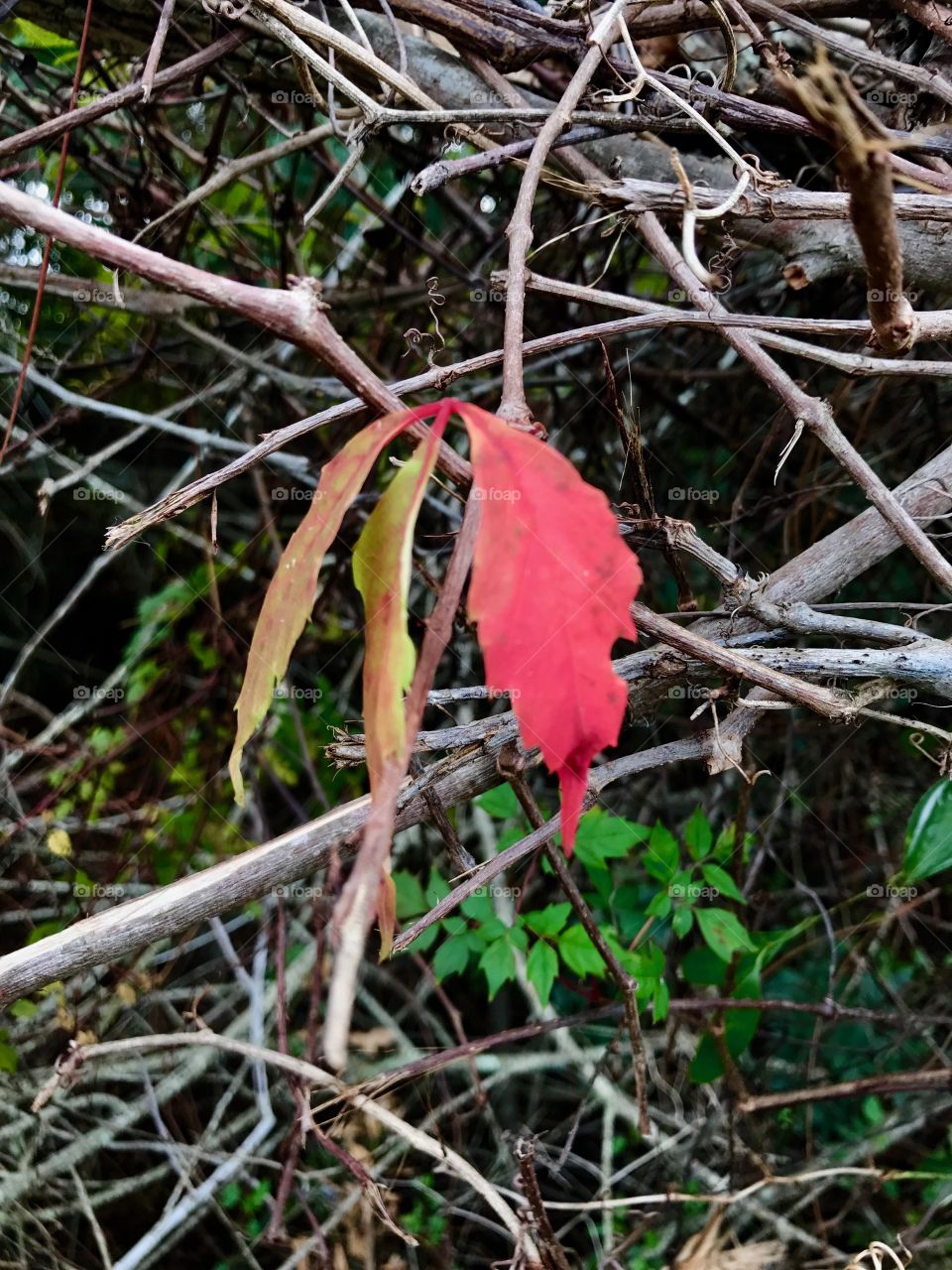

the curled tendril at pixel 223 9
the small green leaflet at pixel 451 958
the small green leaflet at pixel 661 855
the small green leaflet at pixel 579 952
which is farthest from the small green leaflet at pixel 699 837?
the curled tendril at pixel 223 9

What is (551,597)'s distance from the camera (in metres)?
0.49

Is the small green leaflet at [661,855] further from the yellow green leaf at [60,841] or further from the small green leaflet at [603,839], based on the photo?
the yellow green leaf at [60,841]

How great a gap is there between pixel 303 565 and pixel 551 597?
156mm

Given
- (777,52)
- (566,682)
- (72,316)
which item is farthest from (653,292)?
(566,682)

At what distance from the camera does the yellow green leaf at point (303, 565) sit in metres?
0.54

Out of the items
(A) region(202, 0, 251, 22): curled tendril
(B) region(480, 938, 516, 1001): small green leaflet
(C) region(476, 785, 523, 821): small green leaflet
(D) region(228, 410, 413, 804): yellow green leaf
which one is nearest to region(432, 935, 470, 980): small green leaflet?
(B) region(480, 938, 516, 1001): small green leaflet

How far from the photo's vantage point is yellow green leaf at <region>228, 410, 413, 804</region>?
1.77 ft

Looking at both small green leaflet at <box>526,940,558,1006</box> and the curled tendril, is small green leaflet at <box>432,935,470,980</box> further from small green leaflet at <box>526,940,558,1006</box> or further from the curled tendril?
the curled tendril

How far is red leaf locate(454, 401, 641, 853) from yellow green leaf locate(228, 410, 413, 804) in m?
0.08

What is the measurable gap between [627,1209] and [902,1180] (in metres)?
0.53

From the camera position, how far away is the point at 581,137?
0.98 metres

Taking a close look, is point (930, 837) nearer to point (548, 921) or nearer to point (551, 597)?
point (548, 921)

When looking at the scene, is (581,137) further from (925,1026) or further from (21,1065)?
(21,1065)

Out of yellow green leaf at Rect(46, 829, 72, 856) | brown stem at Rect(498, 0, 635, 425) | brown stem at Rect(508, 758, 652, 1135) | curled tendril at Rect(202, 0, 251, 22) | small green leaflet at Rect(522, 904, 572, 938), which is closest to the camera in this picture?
brown stem at Rect(498, 0, 635, 425)
